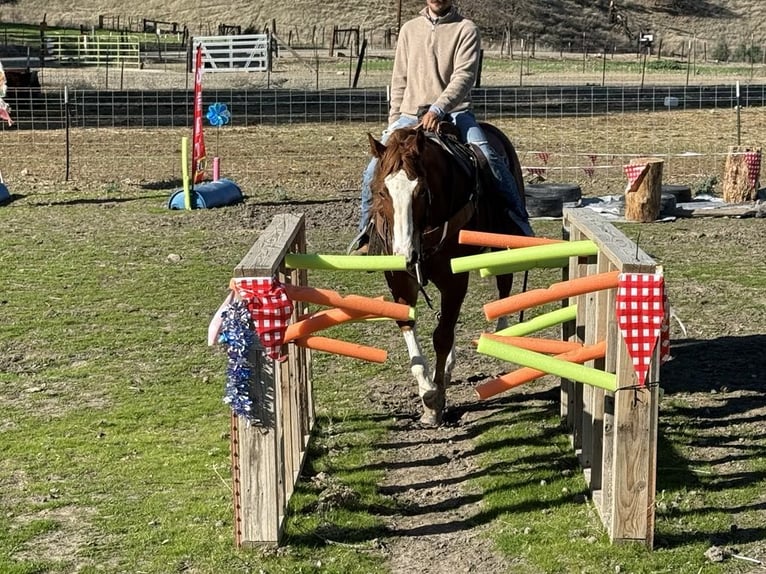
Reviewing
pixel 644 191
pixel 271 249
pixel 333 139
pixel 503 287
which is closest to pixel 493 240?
pixel 271 249

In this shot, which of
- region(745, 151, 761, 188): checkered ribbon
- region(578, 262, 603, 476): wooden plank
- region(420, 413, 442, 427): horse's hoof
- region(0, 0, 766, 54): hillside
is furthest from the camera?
region(0, 0, 766, 54): hillside

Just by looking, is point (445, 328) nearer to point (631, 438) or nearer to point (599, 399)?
point (599, 399)

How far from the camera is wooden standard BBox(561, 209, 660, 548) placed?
16.8 feet

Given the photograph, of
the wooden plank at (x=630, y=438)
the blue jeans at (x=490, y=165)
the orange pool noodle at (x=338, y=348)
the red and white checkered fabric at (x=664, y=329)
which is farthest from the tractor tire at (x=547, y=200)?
the wooden plank at (x=630, y=438)

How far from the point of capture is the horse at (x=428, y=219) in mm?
6117

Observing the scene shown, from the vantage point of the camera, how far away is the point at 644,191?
14453mm

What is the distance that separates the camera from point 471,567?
5.20 meters

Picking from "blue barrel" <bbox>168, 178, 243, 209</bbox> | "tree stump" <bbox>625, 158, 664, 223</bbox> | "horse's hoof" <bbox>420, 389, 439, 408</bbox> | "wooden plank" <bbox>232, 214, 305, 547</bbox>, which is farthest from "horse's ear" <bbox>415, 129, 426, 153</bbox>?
"blue barrel" <bbox>168, 178, 243, 209</bbox>

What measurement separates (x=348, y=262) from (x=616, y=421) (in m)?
1.50

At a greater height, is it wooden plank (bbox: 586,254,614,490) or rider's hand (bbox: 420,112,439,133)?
rider's hand (bbox: 420,112,439,133)

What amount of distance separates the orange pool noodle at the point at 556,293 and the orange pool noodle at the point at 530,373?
38cm

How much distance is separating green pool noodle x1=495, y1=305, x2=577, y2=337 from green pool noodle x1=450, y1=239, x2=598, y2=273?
0.52 metres

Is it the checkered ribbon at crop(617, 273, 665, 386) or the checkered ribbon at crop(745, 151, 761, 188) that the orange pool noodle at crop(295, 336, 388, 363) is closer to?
the checkered ribbon at crop(617, 273, 665, 386)

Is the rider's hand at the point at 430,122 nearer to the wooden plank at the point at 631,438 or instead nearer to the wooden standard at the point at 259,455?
the wooden standard at the point at 259,455
